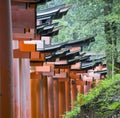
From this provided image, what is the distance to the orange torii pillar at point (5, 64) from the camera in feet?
13.5

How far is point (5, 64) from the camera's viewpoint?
4117mm

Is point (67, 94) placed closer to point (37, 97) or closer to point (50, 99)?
point (50, 99)

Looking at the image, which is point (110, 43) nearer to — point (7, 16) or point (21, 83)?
point (21, 83)

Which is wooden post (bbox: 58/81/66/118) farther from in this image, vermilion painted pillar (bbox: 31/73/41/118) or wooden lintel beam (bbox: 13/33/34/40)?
wooden lintel beam (bbox: 13/33/34/40)

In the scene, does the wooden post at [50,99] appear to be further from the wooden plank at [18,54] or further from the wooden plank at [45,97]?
the wooden plank at [18,54]

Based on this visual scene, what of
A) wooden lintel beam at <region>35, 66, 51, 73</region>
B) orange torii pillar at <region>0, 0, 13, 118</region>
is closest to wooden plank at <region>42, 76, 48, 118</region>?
wooden lintel beam at <region>35, 66, 51, 73</region>

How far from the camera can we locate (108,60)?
11.1 metres

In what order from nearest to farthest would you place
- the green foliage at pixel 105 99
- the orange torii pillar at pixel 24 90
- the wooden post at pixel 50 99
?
1. the green foliage at pixel 105 99
2. the orange torii pillar at pixel 24 90
3. the wooden post at pixel 50 99

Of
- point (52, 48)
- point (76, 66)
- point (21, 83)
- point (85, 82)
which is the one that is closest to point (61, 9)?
point (52, 48)

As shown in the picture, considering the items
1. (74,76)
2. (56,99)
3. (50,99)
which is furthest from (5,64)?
(74,76)

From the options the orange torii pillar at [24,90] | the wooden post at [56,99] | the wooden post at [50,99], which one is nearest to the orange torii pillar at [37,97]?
the wooden post at [50,99]

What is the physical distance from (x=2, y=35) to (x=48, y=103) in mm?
8048

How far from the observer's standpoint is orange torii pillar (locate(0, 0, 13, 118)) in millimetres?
4102

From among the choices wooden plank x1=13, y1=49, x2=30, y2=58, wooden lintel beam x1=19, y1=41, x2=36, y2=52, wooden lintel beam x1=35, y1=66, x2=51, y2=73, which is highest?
wooden lintel beam x1=19, y1=41, x2=36, y2=52
